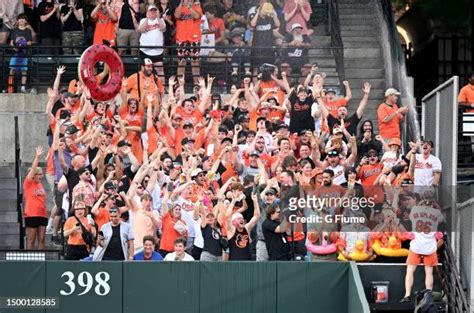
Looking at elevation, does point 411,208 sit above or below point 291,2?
below

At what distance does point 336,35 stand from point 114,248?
28.4 ft

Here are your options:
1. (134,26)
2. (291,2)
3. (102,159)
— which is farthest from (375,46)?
(102,159)

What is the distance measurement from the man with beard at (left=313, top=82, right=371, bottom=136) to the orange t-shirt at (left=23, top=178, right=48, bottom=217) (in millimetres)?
4770

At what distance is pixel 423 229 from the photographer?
1396 inches

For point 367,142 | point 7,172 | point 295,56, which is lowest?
point 7,172

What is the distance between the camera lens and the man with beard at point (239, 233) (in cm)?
3581

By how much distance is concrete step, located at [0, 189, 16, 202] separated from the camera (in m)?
39.1

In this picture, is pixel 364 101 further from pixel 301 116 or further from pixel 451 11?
pixel 451 11

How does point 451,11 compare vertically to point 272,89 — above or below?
above

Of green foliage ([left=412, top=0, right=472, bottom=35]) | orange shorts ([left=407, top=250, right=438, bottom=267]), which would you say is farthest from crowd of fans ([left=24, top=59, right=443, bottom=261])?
green foliage ([left=412, top=0, right=472, bottom=35])

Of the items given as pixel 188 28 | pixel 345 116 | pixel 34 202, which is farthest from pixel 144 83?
pixel 34 202

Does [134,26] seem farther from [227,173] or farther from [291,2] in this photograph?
[227,173]

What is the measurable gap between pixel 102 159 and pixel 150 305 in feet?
9.33

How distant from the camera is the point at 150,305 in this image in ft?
118
